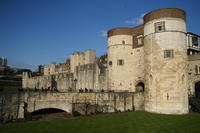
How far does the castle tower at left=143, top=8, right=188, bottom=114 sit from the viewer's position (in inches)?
774

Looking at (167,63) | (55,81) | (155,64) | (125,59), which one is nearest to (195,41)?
(125,59)

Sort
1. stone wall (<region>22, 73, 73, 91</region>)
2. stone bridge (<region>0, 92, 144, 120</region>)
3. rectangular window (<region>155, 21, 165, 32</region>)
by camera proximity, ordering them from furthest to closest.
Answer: stone wall (<region>22, 73, 73, 91</region>), rectangular window (<region>155, 21, 165, 32</region>), stone bridge (<region>0, 92, 144, 120</region>)

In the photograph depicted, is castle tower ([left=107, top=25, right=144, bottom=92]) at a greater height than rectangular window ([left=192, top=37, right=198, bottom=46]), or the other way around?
rectangular window ([left=192, top=37, right=198, bottom=46])

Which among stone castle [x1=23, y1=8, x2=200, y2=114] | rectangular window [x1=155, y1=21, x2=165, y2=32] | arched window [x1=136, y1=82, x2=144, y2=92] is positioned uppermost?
rectangular window [x1=155, y1=21, x2=165, y2=32]

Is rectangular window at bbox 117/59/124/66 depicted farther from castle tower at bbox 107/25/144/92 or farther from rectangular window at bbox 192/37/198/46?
rectangular window at bbox 192/37/198/46

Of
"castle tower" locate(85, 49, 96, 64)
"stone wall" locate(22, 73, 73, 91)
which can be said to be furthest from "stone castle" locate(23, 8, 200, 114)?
"castle tower" locate(85, 49, 96, 64)

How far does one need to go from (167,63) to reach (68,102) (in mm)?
11406

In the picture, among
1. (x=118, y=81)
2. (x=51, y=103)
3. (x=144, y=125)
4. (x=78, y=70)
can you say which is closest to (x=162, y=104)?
(x=144, y=125)

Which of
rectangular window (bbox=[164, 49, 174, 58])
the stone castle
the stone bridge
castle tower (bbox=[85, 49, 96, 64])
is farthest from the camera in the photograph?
castle tower (bbox=[85, 49, 96, 64])

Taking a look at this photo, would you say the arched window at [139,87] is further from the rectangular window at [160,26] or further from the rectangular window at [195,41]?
the rectangular window at [195,41]

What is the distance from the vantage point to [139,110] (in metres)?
22.9

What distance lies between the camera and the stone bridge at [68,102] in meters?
15.7

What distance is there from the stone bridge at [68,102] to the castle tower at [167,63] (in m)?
2.59

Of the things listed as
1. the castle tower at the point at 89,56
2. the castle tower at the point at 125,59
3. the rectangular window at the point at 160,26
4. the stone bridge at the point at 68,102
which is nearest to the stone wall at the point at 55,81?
the castle tower at the point at 89,56
